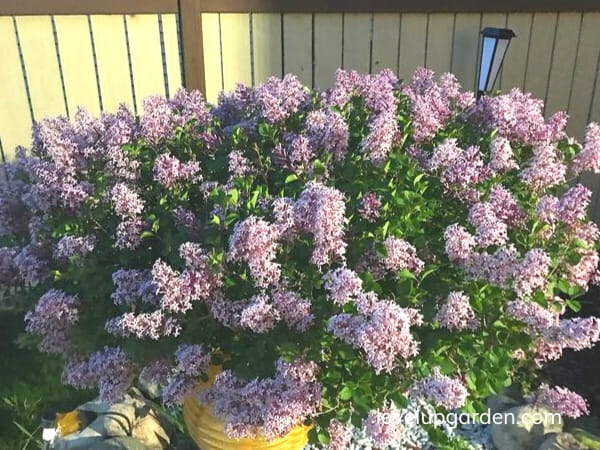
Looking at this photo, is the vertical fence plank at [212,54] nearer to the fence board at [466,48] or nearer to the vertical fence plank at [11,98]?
the vertical fence plank at [11,98]

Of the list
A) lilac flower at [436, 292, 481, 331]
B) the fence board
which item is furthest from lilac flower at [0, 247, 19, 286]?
the fence board

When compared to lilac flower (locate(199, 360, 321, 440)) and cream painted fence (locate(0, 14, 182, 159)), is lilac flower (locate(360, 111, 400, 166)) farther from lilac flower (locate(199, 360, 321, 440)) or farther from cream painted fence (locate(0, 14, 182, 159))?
cream painted fence (locate(0, 14, 182, 159))

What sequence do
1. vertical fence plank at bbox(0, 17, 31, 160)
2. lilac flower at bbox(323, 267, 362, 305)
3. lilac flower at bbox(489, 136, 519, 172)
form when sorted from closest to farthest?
lilac flower at bbox(323, 267, 362, 305), lilac flower at bbox(489, 136, 519, 172), vertical fence plank at bbox(0, 17, 31, 160)

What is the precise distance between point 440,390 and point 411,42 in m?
2.73

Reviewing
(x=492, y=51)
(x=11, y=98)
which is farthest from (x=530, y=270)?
(x=11, y=98)

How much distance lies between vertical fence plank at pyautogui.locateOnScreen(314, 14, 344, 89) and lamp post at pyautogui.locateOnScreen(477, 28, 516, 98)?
837 millimetres

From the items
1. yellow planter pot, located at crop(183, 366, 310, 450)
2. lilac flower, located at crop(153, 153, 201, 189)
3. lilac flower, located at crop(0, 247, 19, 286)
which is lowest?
Result: yellow planter pot, located at crop(183, 366, 310, 450)

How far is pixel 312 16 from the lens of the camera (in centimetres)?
371

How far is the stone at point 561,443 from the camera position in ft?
8.54

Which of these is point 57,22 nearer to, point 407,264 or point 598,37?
point 407,264

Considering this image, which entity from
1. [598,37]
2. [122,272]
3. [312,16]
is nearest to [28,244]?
[122,272]

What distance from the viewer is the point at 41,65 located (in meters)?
3.58

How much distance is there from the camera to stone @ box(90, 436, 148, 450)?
2477 mm

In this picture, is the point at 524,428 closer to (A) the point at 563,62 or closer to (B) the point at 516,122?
(B) the point at 516,122
